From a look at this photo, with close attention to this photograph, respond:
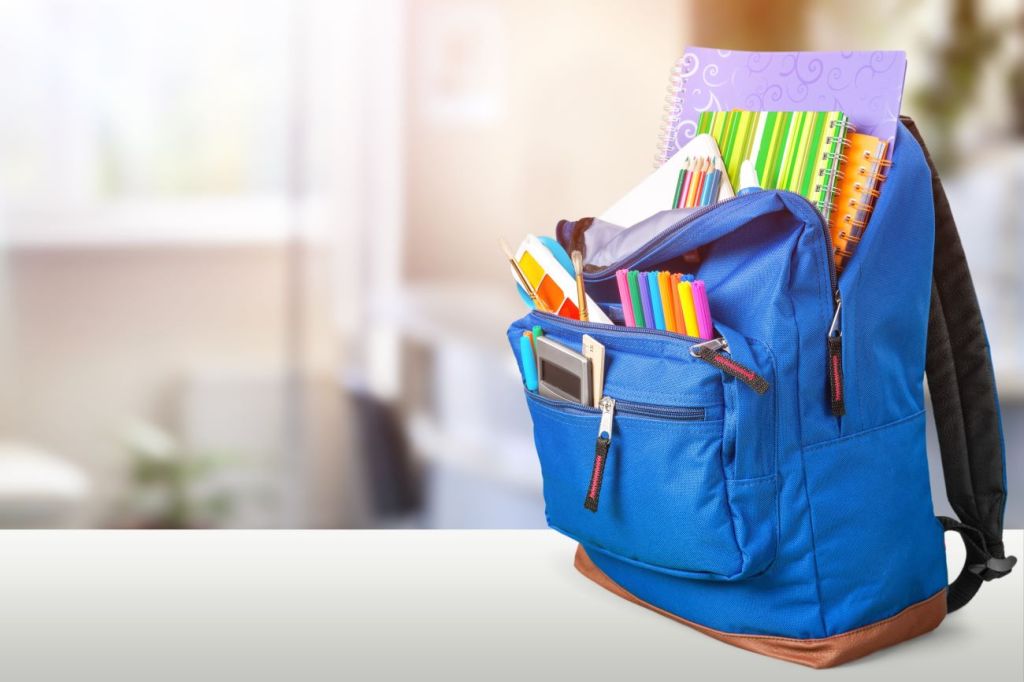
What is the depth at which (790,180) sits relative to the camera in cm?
86

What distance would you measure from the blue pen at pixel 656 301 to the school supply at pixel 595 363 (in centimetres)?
4

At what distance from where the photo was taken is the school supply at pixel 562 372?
87cm

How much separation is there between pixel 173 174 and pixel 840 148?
1.55 metres

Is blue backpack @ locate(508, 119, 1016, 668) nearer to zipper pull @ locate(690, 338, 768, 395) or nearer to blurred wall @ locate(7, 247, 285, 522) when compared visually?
zipper pull @ locate(690, 338, 768, 395)

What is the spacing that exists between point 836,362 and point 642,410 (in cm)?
13

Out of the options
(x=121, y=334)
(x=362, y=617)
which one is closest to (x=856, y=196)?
(x=362, y=617)

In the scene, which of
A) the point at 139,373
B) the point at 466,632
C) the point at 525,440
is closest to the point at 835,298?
the point at 466,632

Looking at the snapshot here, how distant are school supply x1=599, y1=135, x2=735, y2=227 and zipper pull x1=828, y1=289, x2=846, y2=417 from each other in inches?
5.1

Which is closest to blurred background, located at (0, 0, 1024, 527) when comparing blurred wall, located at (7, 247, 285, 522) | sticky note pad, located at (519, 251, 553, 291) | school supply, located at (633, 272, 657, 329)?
blurred wall, located at (7, 247, 285, 522)

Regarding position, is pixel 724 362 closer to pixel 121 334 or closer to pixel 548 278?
pixel 548 278

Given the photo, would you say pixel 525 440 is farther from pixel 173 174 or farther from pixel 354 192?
pixel 173 174

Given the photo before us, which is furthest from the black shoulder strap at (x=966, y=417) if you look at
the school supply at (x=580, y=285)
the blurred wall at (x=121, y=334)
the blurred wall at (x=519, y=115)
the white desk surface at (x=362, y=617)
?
the blurred wall at (x=121, y=334)

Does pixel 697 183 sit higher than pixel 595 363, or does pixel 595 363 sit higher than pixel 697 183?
pixel 697 183

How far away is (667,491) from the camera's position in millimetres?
818
